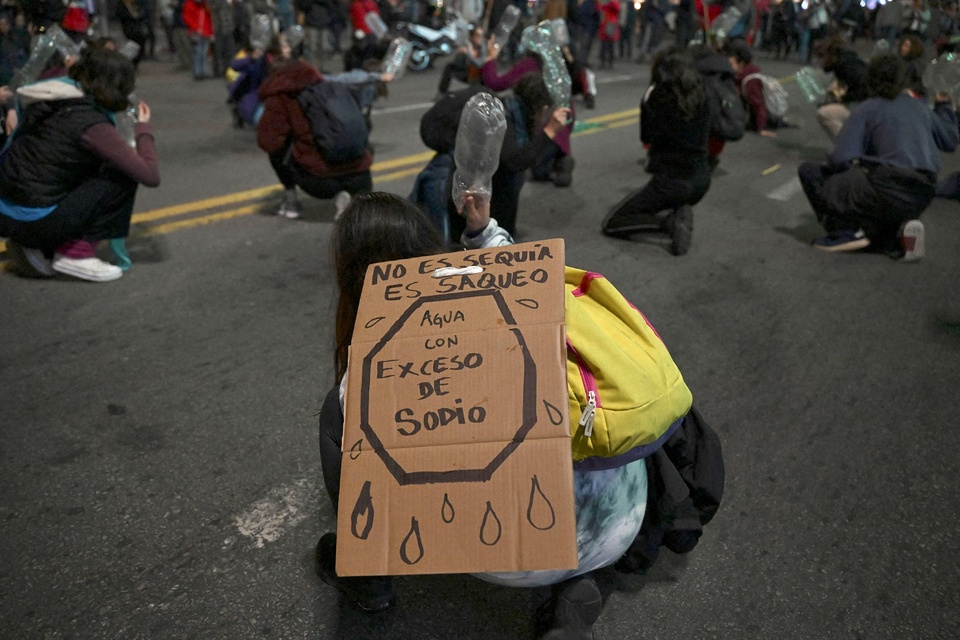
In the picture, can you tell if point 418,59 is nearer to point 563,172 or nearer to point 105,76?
point 563,172

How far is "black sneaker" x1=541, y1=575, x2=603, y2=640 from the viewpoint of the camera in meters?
1.88

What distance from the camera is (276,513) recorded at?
8.18ft

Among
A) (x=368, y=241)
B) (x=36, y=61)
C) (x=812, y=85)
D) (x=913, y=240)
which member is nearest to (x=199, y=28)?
(x=36, y=61)

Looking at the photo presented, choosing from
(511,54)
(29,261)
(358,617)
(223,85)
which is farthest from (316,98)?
(511,54)

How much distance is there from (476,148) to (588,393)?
4.24 feet

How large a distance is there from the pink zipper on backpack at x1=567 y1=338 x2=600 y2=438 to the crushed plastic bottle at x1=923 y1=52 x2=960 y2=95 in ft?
18.9

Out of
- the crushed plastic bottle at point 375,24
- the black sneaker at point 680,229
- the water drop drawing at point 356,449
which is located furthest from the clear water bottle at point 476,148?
the crushed plastic bottle at point 375,24

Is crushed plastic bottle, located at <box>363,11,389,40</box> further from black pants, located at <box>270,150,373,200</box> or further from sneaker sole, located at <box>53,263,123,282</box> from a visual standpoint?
sneaker sole, located at <box>53,263,123,282</box>

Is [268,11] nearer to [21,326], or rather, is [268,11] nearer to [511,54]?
[511,54]

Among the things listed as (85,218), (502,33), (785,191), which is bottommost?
(785,191)

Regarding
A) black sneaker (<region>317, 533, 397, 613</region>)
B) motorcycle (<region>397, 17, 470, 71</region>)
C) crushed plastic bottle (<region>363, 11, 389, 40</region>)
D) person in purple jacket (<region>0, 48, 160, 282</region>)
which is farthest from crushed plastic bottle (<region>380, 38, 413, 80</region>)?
motorcycle (<region>397, 17, 470, 71</region>)

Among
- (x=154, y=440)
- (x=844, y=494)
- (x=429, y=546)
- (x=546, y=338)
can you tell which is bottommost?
(x=844, y=494)

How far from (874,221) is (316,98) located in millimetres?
3774

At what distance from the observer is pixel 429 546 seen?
139cm
